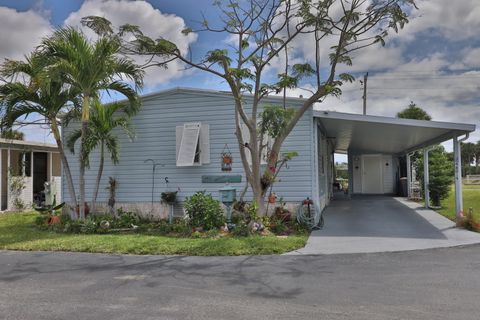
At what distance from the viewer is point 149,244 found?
796cm

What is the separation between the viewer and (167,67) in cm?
958

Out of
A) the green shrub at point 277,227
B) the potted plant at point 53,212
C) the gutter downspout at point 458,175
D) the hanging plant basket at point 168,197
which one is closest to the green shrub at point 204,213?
the green shrub at point 277,227

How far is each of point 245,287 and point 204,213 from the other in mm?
4312

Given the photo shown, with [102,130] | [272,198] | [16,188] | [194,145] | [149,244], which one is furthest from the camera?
[16,188]

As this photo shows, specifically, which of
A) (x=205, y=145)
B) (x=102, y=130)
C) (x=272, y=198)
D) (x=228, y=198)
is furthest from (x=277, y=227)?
(x=102, y=130)

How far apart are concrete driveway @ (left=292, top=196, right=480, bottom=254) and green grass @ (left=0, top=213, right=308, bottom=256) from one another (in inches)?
22.4

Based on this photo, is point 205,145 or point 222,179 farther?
point 205,145

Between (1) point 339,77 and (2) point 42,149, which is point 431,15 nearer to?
(1) point 339,77

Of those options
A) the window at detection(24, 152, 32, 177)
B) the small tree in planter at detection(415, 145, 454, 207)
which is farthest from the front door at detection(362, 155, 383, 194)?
the window at detection(24, 152, 32, 177)

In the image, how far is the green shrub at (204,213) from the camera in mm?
9273

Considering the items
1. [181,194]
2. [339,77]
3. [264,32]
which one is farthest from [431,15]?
[181,194]

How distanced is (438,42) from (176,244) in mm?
10083

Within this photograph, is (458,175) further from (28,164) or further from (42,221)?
(28,164)

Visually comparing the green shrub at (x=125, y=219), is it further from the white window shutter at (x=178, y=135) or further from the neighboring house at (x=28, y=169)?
the neighboring house at (x=28, y=169)
